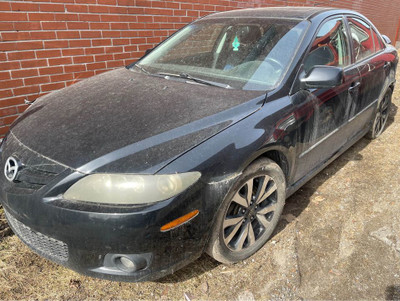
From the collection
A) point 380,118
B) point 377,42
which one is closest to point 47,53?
point 377,42

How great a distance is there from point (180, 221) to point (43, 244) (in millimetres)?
821

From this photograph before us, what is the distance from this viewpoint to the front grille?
67.8 inches

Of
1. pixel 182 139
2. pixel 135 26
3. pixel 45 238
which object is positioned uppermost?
pixel 135 26

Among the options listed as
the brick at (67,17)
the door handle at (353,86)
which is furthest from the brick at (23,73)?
the door handle at (353,86)

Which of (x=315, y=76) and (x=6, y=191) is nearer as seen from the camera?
(x=6, y=191)

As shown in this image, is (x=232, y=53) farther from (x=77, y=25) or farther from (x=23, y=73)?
(x=23, y=73)

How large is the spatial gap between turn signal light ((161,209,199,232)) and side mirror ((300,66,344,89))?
1353 mm

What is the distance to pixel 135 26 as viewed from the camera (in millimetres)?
4078

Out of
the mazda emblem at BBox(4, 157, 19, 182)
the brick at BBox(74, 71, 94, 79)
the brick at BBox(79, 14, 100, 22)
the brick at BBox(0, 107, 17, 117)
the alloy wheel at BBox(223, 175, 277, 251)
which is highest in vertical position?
the brick at BBox(79, 14, 100, 22)

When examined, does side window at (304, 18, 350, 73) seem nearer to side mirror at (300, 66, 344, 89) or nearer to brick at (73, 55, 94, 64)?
side mirror at (300, 66, 344, 89)

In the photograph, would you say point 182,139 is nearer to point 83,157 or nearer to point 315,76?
point 83,157

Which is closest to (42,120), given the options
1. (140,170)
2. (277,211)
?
Answer: (140,170)

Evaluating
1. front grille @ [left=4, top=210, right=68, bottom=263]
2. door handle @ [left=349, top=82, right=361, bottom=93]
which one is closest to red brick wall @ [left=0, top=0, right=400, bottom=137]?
front grille @ [left=4, top=210, right=68, bottom=263]

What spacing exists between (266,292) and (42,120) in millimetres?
1880
